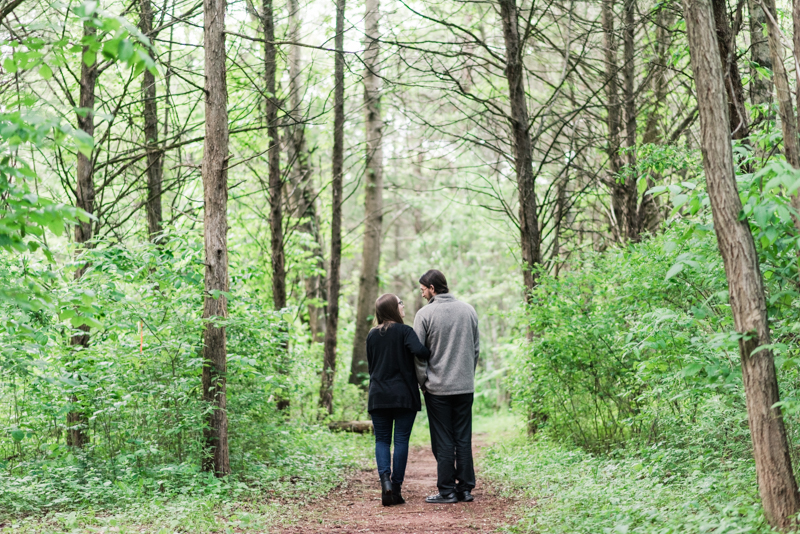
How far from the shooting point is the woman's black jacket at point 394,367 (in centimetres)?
646

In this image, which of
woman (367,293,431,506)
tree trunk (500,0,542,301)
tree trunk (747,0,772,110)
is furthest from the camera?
tree trunk (500,0,542,301)

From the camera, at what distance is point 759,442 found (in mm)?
3652

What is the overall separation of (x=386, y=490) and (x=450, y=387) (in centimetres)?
118

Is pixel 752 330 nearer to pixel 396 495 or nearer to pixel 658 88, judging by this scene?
pixel 396 495

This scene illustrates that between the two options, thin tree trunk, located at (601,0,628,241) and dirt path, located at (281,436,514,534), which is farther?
thin tree trunk, located at (601,0,628,241)

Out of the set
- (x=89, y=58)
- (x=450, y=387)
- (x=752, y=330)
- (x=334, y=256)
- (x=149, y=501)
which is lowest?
(x=149, y=501)

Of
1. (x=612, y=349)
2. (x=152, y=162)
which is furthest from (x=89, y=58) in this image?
(x=152, y=162)

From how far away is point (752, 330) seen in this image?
3586 millimetres

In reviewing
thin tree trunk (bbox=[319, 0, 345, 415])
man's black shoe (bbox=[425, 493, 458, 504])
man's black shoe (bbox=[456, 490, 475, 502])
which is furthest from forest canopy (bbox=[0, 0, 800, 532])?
thin tree trunk (bbox=[319, 0, 345, 415])

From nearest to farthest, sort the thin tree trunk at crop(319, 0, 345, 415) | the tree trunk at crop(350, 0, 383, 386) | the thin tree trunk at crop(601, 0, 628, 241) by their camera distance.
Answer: the thin tree trunk at crop(601, 0, 628, 241) → the thin tree trunk at crop(319, 0, 345, 415) → the tree trunk at crop(350, 0, 383, 386)

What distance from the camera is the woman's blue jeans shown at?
647cm

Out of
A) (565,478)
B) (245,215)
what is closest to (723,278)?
(565,478)

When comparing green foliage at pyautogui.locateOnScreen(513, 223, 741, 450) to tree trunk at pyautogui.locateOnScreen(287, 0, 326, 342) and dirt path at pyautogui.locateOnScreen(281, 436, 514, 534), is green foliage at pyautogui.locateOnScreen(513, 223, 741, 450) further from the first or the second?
tree trunk at pyautogui.locateOnScreen(287, 0, 326, 342)

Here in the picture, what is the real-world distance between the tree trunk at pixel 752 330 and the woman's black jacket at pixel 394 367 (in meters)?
3.41
